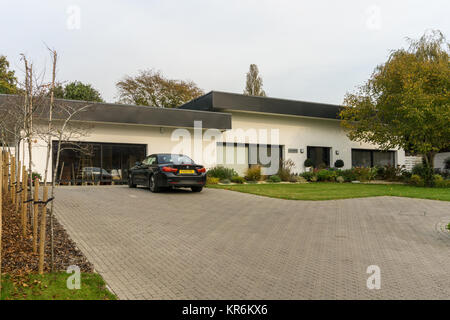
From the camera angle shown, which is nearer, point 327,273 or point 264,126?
point 327,273

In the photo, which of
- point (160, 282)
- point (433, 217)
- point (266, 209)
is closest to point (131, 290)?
point (160, 282)

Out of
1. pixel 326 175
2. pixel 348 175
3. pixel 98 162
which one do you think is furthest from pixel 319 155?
pixel 98 162

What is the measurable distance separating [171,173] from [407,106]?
38.2 feet

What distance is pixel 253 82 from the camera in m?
40.1

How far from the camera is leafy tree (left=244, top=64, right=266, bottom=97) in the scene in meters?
39.8

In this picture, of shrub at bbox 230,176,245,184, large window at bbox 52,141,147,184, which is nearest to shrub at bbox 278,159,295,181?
shrub at bbox 230,176,245,184

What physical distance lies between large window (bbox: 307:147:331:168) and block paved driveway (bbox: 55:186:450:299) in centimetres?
1368

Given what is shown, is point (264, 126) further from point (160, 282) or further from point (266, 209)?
point (160, 282)

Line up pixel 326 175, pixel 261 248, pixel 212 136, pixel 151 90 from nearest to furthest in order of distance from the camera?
pixel 261 248 → pixel 212 136 → pixel 326 175 → pixel 151 90

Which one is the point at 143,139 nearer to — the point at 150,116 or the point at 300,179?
the point at 150,116

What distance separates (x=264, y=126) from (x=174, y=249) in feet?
55.8

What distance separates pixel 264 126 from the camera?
2172 cm

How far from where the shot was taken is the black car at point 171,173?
11.9 metres

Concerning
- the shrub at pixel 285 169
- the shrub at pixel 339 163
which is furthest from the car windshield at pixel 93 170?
the shrub at pixel 339 163
